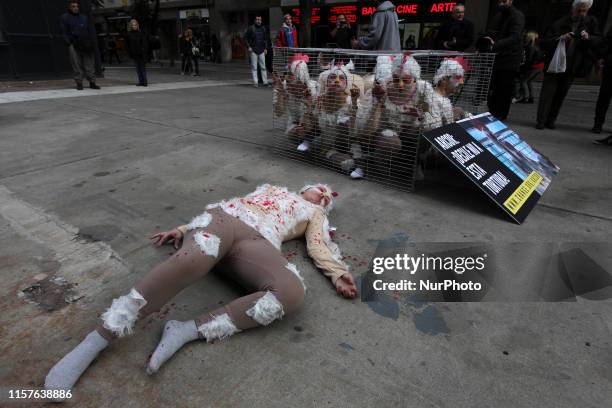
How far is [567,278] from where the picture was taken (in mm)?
2402

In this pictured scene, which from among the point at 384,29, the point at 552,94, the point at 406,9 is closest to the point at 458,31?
the point at 384,29

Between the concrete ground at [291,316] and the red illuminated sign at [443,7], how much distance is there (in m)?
13.8

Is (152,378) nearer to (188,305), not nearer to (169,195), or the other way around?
(188,305)

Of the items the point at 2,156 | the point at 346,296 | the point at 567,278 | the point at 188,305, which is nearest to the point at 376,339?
the point at 346,296

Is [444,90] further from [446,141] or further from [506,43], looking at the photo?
[506,43]

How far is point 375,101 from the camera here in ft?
12.4

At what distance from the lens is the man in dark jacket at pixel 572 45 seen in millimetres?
5707

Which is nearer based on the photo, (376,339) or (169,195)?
(376,339)

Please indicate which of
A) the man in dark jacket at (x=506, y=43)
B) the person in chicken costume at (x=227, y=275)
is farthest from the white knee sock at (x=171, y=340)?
the man in dark jacket at (x=506, y=43)

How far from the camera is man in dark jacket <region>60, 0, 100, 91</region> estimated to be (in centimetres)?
908

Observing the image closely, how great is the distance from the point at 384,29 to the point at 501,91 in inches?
87.4

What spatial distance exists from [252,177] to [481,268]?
2.36 metres

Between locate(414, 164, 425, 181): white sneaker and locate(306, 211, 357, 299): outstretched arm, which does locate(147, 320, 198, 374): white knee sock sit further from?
locate(414, 164, 425, 181): white sneaker

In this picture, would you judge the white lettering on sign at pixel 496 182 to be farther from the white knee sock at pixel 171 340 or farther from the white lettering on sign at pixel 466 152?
→ the white knee sock at pixel 171 340
